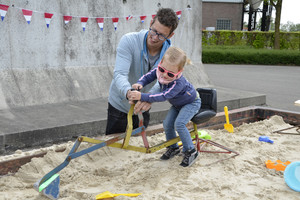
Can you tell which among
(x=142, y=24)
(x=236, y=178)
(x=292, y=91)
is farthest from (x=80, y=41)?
(x=292, y=91)

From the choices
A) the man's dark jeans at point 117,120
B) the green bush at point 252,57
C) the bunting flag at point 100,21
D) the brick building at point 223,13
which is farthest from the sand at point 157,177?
the brick building at point 223,13

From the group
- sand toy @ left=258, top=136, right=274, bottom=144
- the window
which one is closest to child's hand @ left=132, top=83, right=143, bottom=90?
sand toy @ left=258, top=136, right=274, bottom=144

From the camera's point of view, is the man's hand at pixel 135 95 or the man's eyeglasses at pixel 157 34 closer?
the man's hand at pixel 135 95

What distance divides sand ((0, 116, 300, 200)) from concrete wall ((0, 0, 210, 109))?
7.96ft

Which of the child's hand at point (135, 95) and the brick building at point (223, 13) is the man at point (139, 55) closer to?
the child's hand at point (135, 95)

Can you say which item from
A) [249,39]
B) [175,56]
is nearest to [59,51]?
[175,56]

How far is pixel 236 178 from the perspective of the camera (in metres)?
2.72

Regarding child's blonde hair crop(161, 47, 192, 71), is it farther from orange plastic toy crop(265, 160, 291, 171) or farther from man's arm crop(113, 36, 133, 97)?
orange plastic toy crop(265, 160, 291, 171)

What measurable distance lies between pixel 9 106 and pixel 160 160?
9.29ft

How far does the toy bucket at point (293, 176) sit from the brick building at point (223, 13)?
103ft

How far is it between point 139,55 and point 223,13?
32.4 meters

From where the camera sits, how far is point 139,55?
2.86 metres

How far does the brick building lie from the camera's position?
32.9m

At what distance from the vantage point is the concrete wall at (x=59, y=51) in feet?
16.6
